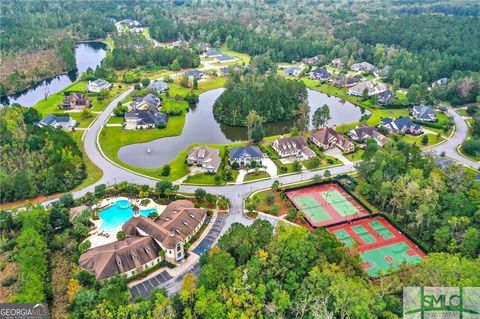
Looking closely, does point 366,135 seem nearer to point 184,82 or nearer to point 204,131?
point 204,131

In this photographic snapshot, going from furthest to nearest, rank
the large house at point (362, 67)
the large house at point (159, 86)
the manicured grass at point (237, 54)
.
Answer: the manicured grass at point (237, 54)
the large house at point (362, 67)
the large house at point (159, 86)

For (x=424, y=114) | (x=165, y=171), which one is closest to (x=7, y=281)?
(x=165, y=171)

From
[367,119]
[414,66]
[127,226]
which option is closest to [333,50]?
[414,66]

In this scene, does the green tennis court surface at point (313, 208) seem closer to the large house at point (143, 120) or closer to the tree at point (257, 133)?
the tree at point (257, 133)

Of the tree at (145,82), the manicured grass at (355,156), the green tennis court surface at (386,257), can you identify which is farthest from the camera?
the tree at (145,82)

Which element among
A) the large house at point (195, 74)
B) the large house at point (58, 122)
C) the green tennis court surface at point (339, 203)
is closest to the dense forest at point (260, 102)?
the large house at point (195, 74)
